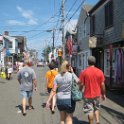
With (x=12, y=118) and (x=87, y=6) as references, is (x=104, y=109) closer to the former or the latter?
(x=12, y=118)

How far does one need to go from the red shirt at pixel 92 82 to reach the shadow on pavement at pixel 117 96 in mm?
4992

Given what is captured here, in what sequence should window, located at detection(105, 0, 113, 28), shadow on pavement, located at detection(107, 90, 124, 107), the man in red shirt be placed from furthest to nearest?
window, located at detection(105, 0, 113, 28) < shadow on pavement, located at detection(107, 90, 124, 107) < the man in red shirt

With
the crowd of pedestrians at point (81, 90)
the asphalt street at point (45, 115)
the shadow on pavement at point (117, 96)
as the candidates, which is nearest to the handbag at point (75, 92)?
the crowd of pedestrians at point (81, 90)

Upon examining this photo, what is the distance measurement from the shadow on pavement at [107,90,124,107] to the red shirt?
4.99 meters

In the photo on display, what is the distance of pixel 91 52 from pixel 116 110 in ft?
50.4

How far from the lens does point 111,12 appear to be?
818 inches

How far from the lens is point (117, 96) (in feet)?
54.8

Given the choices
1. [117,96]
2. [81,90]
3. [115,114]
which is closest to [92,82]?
[81,90]

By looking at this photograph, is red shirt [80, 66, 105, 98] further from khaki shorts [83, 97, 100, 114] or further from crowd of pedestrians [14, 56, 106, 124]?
khaki shorts [83, 97, 100, 114]

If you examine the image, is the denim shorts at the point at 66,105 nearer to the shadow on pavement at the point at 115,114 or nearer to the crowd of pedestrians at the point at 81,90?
the crowd of pedestrians at the point at 81,90

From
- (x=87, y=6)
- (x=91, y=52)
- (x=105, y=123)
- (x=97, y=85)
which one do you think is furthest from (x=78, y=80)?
(x=87, y=6)

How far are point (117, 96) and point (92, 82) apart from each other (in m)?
8.20

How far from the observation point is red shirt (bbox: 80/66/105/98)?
28.7 feet

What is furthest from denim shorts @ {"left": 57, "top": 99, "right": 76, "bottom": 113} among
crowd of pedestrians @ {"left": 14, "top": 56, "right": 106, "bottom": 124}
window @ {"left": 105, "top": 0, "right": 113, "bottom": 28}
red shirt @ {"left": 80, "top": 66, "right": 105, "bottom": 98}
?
window @ {"left": 105, "top": 0, "right": 113, "bottom": 28}
